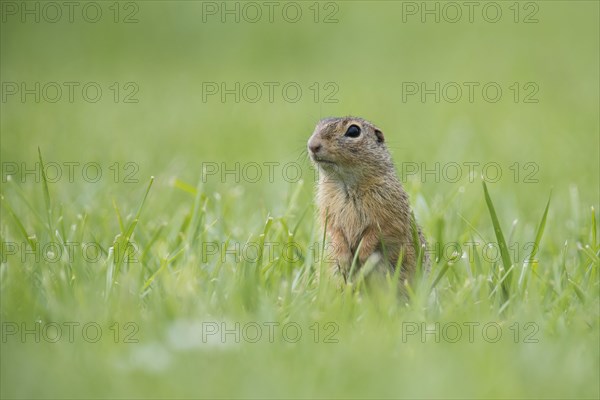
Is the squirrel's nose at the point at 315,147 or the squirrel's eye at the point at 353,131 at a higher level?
the squirrel's eye at the point at 353,131

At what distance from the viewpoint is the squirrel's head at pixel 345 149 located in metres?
4.18

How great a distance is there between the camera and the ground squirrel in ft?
12.7

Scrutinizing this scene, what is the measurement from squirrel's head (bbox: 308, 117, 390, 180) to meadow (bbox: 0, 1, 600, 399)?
0.35m

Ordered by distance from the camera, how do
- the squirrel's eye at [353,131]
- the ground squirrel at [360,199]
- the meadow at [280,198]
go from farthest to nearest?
the squirrel's eye at [353,131] → the ground squirrel at [360,199] → the meadow at [280,198]

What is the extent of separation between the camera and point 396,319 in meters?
3.20

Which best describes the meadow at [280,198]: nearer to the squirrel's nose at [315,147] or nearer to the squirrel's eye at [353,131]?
the squirrel's nose at [315,147]

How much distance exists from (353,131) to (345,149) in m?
0.20

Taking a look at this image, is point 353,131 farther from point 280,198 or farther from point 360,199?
point 280,198

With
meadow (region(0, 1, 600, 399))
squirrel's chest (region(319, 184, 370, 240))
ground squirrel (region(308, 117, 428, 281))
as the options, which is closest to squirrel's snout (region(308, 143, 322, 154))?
ground squirrel (region(308, 117, 428, 281))

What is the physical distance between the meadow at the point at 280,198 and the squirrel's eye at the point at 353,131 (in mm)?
493

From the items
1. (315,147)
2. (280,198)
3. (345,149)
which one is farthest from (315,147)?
(280,198)

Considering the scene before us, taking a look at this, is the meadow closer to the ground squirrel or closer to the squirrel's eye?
the ground squirrel

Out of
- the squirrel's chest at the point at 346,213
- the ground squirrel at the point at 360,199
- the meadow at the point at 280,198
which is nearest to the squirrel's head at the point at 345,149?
the ground squirrel at the point at 360,199

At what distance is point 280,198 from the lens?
589 centimetres
